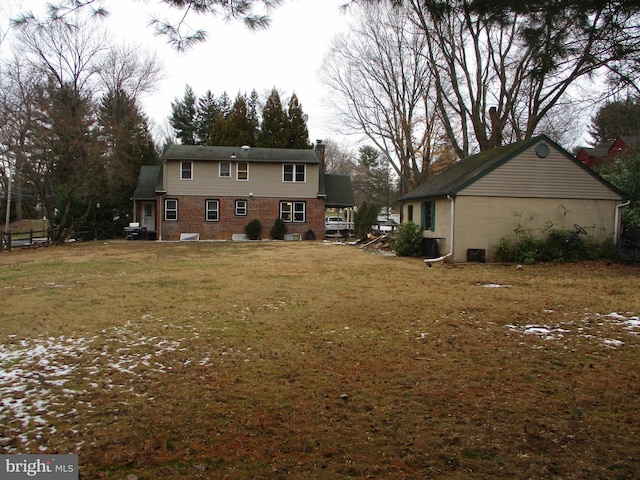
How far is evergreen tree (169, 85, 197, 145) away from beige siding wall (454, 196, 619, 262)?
3903cm

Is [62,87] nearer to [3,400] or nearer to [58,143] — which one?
[58,143]

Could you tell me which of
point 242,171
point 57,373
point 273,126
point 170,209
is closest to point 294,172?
point 242,171

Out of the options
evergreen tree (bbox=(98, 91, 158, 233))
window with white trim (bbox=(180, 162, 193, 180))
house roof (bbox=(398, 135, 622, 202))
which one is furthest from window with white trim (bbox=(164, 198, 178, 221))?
house roof (bbox=(398, 135, 622, 202))

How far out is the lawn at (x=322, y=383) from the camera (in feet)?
9.98

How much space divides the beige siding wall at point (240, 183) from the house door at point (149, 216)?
→ 3.48 meters

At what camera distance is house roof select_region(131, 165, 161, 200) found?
2905 cm

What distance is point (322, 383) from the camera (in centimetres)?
440

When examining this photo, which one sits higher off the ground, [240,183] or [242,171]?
[242,171]

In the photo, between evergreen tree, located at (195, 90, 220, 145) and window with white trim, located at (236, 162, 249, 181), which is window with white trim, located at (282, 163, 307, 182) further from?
evergreen tree, located at (195, 90, 220, 145)

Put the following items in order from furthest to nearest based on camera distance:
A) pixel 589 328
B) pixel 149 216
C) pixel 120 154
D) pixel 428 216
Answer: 1. pixel 149 216
2. pixel 120 154
3. pixel 428 216
4. pixel 589 328

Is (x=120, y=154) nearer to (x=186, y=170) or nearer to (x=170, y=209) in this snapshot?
(x=186, y=170)

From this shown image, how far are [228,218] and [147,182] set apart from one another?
701cm

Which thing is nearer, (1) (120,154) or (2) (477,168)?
(2) (477,168)

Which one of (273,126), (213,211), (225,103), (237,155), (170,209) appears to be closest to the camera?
(170,209)
